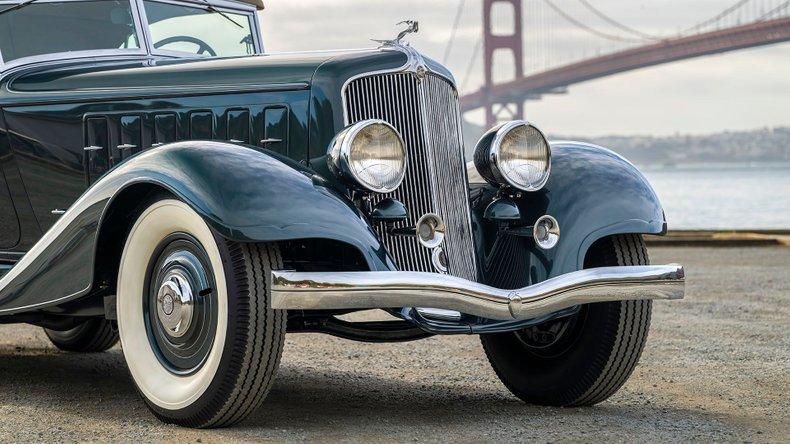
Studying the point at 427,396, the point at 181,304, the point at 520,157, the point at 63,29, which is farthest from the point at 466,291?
the point at 63,29

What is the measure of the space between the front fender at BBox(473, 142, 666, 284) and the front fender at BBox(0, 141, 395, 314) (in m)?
0.77

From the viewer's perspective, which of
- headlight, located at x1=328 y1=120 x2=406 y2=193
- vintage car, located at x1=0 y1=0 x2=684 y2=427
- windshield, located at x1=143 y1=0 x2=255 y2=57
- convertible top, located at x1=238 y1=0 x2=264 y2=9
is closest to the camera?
vintage car, located at x1=0 y1=0 x2=684 y2=427

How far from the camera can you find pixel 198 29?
6.45 meters

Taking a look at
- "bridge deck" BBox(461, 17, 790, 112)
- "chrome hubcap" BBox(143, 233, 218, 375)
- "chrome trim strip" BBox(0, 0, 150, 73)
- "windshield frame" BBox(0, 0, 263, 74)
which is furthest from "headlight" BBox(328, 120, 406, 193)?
"bridge deck" BBox(461, 17, 790, 112)

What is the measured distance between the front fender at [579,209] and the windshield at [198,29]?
2.13 m

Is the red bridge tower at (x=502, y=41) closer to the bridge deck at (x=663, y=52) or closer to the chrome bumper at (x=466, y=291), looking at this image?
the bridge deck at (x=663, y=52)

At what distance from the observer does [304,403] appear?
4977 millimetres

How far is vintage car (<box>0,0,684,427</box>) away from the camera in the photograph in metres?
4.05

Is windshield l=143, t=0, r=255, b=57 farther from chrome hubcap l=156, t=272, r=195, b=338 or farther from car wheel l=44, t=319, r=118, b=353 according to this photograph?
chrome hubcap l=156, t=272, r=195, b=338

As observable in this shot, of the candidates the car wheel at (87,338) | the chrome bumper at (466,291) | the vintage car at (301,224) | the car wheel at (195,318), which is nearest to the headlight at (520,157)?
the vintage car at (301,224)

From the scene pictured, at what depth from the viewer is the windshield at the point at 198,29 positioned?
6.21 m

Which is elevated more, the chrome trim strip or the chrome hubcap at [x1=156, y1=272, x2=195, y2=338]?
the chrome trim strip

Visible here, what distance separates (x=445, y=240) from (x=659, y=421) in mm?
1083

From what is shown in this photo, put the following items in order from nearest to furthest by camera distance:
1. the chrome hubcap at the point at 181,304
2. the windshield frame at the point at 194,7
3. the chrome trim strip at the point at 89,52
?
the chrome hubcap at the point at 181,304
the chrome trim strip at the point at 89,52
the windshield frame at the point at 194,7
